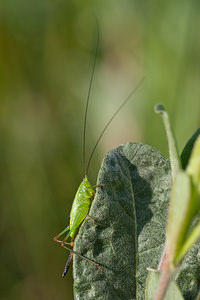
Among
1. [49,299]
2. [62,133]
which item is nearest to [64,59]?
[62,133]

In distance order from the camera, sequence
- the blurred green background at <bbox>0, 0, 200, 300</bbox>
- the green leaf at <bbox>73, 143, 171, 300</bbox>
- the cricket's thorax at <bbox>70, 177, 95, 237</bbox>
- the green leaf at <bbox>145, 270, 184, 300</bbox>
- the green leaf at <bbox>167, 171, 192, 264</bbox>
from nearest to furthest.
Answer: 1. the green leaf at <bbox>167, 171, 192, 264</bbox>
2. the green leaf at <bbox>145, 270, 184, 300</bbox>
3. the green leaf at <bbox>73, 143, 171, 300</bbox>
4. the cricket's thorax at <bbox>70, 177, 95, 237</bbox>
5. the blurred green background at <bbox>0, 0, 200, 300</bbox>

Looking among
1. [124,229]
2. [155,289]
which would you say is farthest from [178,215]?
[124,229]

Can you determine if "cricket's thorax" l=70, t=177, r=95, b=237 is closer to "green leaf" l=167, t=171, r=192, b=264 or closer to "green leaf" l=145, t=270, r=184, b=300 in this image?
"green leaf" l=145, t=270, r=184, b=300

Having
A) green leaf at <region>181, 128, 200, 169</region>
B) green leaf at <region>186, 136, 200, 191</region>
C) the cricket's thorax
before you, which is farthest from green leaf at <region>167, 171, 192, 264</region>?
the cricket's thorax

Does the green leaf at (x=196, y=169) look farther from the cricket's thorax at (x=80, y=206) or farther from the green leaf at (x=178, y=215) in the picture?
the cricket's thorax at (x=80, y=206)

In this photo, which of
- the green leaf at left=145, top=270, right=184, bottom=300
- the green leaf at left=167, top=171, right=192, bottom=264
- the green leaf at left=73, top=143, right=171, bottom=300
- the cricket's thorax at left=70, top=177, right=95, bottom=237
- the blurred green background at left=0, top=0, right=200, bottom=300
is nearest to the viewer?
the green leaf at left=167, top=171, right=192, bottom=264

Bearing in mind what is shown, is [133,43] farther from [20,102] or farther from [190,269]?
[190,269]
